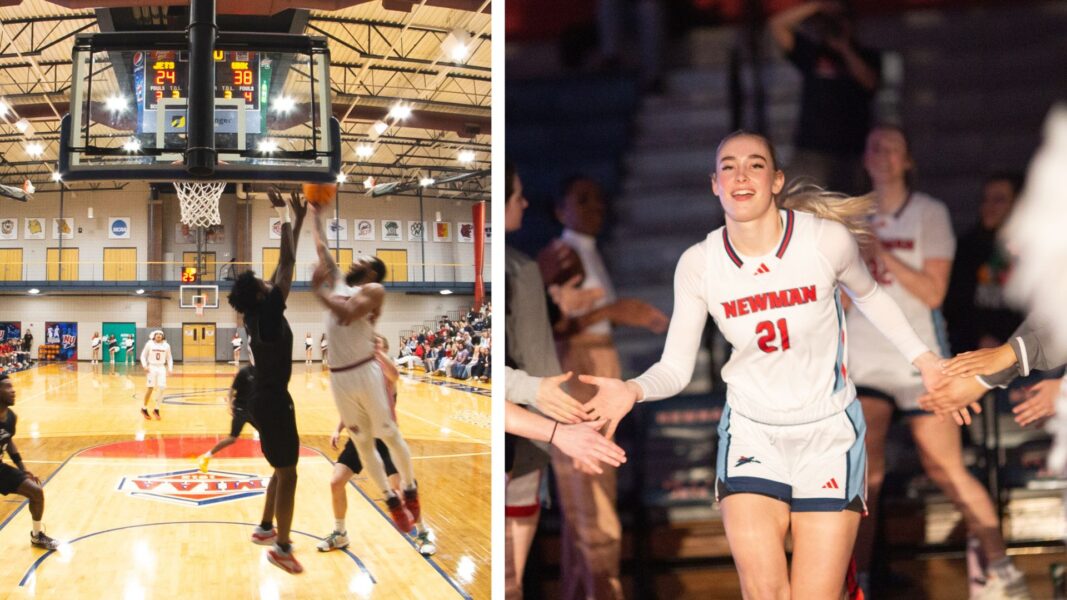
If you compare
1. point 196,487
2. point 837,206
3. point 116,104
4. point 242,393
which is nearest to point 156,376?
point 196,487

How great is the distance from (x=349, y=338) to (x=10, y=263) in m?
3.45

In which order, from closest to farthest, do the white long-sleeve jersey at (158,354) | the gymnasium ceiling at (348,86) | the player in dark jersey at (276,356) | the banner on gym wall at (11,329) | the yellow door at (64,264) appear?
the player in dark jersey at (276,356) < the gymnasium ceiling at (348,86) < the yellow door at (64,264) < the banner on gym wall at (11,329) < the white long-sleeve jersey at (158,354)

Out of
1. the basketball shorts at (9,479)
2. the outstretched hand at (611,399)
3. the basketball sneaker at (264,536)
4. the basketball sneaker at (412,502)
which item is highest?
the outstretched hand at (611,399)

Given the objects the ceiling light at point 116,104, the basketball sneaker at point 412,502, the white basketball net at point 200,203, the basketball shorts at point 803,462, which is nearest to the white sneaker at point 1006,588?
the basketball shorts at point 803,462

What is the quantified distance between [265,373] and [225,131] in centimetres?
141

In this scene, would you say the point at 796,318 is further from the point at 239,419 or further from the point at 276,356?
the point at 239,419

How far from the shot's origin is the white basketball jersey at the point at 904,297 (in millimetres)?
2482

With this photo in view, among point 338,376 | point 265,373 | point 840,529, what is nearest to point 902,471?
point 840,529

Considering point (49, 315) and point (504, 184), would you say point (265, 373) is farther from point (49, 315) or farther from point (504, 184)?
point (49, 315)

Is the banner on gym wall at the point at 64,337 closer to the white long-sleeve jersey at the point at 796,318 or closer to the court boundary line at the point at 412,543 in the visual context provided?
the court boundary line at the point at 412,543

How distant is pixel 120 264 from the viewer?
20.7ft

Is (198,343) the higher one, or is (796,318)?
(796,318)

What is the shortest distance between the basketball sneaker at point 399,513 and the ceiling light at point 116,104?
2503 mm

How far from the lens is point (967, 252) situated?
252 centimetres
